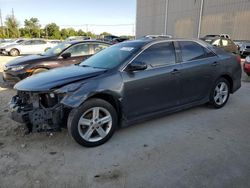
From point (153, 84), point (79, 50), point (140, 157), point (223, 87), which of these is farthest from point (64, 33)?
point (140, 157)

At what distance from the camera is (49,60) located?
23.1 feet

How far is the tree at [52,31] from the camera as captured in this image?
56953 mm

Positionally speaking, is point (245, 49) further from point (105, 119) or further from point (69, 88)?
point (69, 88)

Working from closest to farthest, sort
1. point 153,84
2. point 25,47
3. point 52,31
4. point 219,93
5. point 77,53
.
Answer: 1. point 153,84
2. point 219,93
3. point 77,53
4. point 25,47
5. point 52,31

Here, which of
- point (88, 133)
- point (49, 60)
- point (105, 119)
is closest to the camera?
point (88, 133)

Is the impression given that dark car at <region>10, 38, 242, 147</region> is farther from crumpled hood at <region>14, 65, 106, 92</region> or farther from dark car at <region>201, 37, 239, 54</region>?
dark car at <region>201, 37, 239, 54</region>

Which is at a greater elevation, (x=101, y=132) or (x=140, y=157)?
(x=101, y=132)

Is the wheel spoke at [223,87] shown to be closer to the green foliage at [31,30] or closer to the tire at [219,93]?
the tire at [219,93]

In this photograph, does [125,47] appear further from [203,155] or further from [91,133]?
[203,155]

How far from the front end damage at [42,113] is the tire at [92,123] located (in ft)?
0.58

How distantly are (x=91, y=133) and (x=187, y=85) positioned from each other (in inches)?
81.5

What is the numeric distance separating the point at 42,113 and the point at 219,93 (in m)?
3.73

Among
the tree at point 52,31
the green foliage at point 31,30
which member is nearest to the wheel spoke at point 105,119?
the green foliage at point 31,30

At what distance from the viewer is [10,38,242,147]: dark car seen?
339cm
